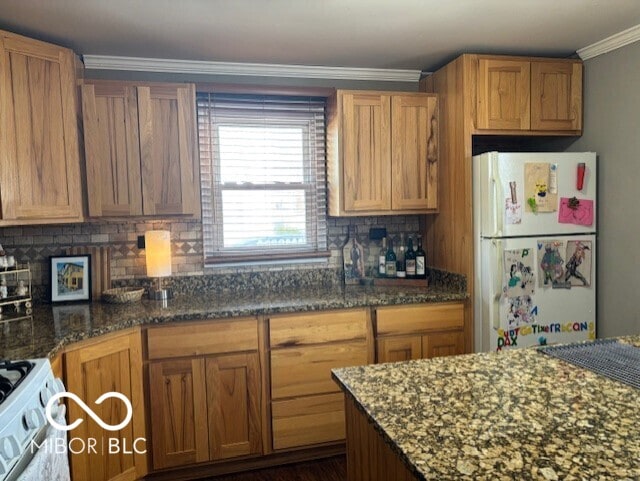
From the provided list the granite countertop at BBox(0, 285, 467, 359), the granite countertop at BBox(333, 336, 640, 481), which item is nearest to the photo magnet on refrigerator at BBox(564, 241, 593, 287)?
the granite countertop at BBox(0, 285, 467, 359)

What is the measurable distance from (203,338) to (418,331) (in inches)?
47.1

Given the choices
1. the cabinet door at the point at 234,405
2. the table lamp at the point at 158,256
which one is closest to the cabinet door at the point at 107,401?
the cabinet door at the point at 234,405

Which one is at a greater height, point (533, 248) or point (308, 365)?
point (533, 248)

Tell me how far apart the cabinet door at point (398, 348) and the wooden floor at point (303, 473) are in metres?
0.62

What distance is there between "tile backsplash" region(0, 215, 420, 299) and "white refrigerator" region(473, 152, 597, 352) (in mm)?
938

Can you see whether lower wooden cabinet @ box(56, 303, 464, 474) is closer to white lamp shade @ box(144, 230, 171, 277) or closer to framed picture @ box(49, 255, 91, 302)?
white lamp shade @ box(144, 230, 171, 277)

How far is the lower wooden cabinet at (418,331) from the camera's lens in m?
2.70

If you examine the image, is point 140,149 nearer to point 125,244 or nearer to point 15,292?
point 125,244

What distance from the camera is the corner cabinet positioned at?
240 cm

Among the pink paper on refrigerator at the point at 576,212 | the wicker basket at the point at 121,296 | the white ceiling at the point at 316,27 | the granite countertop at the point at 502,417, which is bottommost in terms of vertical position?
the granite countertop at the point at 502,417

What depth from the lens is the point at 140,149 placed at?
2.60m

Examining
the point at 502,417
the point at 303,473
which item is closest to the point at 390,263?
the point at 303,473

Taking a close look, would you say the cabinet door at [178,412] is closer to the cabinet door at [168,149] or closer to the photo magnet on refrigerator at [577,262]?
the cabinet door at [168,149]

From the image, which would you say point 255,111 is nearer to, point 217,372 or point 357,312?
point 357,312
